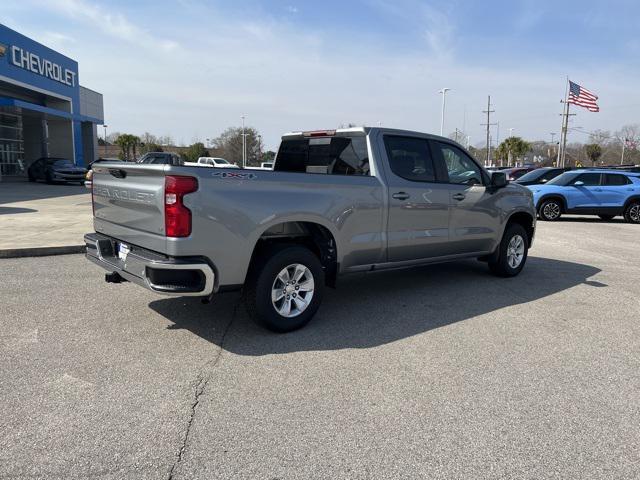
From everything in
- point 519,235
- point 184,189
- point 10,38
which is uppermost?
point 10,38

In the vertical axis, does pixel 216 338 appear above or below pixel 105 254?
below

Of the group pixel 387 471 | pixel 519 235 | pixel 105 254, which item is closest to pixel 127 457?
pixel 387 471

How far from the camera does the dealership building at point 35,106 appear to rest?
1029 inches

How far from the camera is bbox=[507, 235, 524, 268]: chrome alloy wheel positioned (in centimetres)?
729

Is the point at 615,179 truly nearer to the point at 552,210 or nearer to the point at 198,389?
the point at 552,210

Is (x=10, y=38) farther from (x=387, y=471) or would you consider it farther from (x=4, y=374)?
(x=387, y=471)

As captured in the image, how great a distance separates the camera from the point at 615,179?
15.8 meters

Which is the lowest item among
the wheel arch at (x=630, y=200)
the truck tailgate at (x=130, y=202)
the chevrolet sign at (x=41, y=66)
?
the wheel arch at (x=630, y=200)

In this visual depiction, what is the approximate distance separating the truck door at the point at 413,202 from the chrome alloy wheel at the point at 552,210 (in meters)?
11.0

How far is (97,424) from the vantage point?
3.03 m

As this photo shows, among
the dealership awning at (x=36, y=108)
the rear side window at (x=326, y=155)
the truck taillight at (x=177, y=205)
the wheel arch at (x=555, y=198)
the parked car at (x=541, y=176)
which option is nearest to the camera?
the truck taillight at (x=177, y=205)

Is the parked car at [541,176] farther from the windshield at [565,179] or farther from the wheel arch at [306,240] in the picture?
the wheel arch at [306,240]

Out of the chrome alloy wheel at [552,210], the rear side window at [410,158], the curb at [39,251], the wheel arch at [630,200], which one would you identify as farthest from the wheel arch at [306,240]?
the wheel arch at [630,200]

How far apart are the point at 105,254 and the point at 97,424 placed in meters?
2.18
